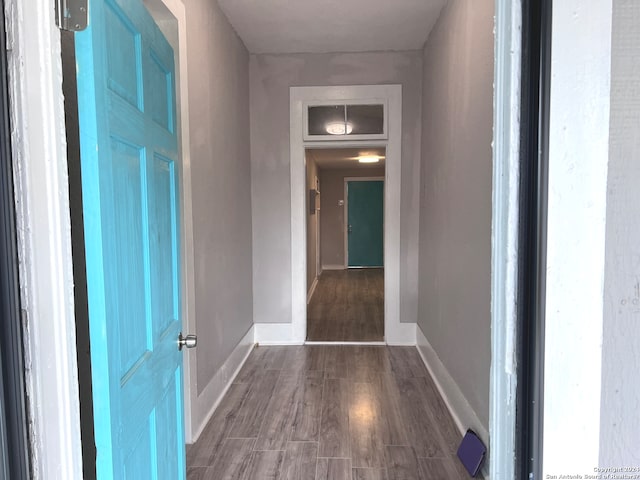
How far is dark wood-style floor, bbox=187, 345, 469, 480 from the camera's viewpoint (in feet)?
6.40

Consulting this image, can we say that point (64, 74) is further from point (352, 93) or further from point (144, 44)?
point (352, 93)

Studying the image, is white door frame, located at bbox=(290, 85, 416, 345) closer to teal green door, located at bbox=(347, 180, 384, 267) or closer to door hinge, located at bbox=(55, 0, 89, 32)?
door hinge, located at bbox=(55, 0, 89, 32)

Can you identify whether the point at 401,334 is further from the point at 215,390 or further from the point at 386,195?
the point at 215,390

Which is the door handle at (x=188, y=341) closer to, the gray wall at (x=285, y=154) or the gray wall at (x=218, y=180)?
the gray wall at (x=218, y=180)

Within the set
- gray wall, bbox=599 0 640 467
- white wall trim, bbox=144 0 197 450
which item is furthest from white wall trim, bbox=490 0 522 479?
white wall trim, bbox=144 0 197 450

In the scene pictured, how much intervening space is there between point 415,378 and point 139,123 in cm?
267

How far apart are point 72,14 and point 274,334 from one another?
3379 millimetres

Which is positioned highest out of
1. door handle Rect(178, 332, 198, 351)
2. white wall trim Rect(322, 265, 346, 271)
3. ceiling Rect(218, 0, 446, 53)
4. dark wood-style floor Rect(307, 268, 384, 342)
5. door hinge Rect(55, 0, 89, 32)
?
ceiling Rect(218, 0, 446, 53)

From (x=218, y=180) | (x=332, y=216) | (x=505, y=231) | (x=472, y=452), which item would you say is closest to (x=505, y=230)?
(x=505, y=231)

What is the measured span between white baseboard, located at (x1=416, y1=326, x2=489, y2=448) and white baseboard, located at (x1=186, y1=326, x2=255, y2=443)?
1482mm

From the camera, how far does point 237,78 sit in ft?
10.6

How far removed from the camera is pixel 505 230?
708mm

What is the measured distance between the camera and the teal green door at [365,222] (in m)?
9.35

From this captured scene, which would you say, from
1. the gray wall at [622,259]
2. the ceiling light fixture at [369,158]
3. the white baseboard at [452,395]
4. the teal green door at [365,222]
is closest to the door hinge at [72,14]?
the gray wall at [622,259]
